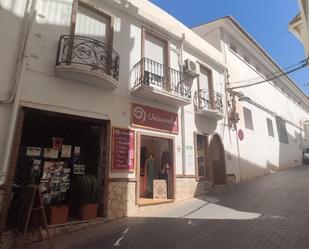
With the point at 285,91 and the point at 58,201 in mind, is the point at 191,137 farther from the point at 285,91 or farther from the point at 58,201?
the point at 285,91

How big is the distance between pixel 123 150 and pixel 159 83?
3.16 metres

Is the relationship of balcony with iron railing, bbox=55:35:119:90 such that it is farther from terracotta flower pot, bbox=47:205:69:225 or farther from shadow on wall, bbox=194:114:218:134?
shadow on wall, bbox=194:114:218:134

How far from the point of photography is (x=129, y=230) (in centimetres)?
623

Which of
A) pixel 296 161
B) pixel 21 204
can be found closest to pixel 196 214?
pixel 21 204

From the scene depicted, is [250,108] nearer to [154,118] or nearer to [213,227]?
[154,118]

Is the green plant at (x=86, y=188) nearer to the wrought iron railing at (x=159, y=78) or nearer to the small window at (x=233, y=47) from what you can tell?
the wrought iron railing at (x=159, y=78)

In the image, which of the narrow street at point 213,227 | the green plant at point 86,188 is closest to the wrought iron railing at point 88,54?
the green plant at point 86,188

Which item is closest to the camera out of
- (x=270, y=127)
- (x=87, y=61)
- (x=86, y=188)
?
(x=86, y=188)

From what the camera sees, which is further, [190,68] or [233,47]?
[233,47]

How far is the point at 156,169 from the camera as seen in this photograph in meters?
11.0

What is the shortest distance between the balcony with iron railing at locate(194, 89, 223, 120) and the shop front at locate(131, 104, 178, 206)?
5.06 feet

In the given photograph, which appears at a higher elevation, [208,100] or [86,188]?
[208,100]

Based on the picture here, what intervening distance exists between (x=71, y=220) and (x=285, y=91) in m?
23.8

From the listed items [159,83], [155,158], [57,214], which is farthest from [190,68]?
[57,214]
